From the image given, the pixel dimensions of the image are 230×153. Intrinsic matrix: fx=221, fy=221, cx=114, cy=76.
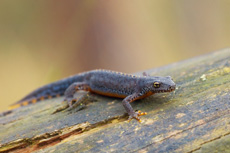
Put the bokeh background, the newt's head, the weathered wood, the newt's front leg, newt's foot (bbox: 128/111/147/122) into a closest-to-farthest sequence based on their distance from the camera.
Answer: the weathered wood
newt's foot (bbox: 128/111/147/122)
the newt's front leg
the newt's head
the bokeh background

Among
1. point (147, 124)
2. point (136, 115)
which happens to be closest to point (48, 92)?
point (136, 115)

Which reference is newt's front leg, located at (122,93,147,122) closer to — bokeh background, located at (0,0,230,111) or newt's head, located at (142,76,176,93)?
newt's head, located at (142,76,176,93)

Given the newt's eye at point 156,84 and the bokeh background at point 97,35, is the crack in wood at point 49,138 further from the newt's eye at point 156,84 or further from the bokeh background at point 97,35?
the bokeh background at point 97,35

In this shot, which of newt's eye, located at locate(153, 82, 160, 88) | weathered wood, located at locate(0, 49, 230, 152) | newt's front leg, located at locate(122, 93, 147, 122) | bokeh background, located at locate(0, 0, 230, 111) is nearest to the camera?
weathered wood, located at locate(0, 49, 230, 152)

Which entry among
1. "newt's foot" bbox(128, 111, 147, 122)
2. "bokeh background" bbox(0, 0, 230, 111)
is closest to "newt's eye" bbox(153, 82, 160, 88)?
"newt's foot" bbox(128, 111, 147, 122)

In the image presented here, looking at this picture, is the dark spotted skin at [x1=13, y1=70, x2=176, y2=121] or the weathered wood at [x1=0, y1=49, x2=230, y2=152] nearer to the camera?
the weathered wood at [x1=0, y1=49, x2=230, y2=152]

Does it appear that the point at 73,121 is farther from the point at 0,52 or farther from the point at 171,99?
the point at 0,52

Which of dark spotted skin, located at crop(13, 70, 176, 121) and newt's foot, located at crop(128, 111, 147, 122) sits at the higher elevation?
dark spotted skin, located at crop(13, 70, 176, 121)
